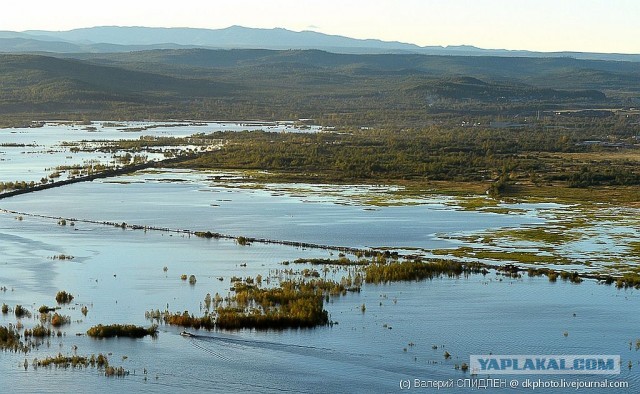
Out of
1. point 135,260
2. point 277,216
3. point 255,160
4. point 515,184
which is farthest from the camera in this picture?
point 255,160

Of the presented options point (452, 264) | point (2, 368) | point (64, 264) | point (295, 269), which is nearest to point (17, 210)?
point (64, 264)

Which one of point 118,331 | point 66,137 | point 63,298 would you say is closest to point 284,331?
Answer: point 118,331

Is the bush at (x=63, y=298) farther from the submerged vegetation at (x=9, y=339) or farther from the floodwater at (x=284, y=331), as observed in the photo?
the submerged vegetation at (x=9, y=339)

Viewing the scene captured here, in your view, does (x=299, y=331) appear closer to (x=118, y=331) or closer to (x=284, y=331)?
(x=284, y=331)

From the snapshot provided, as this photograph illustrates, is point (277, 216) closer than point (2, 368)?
No

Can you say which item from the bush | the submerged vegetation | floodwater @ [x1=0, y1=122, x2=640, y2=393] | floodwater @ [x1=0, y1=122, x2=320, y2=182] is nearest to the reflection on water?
floodwater @ [x1=0, y1=122, x2=640, y2=393]

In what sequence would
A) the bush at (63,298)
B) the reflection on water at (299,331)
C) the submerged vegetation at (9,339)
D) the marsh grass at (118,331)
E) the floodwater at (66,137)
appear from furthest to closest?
the floodwater at (66,137) < the bush at (63,298) < the marsh grass at (118,331) < the submerged vegetation at (9,339) < the reflection on water at (299,331)

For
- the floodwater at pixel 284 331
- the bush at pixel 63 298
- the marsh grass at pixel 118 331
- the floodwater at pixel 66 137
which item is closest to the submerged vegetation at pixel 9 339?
the floodwater at pixel 284 331

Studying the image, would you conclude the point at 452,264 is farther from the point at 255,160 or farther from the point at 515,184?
the point at 255,160

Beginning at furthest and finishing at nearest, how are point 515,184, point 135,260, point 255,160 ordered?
point 255,160, point 515,184, point 135,260
